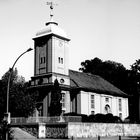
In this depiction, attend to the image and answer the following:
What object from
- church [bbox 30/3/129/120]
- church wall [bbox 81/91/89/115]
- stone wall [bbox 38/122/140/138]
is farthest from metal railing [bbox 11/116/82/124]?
church wall [bbox 81/91/89/115]

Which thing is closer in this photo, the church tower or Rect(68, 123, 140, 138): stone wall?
Rect(68, 123, 140, 138): stone wall

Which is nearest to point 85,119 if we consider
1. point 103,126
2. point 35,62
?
point 103,126

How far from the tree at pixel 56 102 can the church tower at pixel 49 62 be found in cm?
256

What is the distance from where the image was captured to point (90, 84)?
191 ft

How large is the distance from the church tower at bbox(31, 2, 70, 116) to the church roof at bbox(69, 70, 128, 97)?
2078mm

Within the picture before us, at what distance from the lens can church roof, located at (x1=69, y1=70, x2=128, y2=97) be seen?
53.7 m

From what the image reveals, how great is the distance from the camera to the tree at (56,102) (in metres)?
44.8

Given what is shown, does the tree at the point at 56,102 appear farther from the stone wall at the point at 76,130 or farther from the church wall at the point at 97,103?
the church wall at the point at 97,103

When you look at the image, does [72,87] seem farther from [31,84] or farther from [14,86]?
[14,86]

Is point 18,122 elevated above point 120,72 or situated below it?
below

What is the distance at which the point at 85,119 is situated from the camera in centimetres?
4341

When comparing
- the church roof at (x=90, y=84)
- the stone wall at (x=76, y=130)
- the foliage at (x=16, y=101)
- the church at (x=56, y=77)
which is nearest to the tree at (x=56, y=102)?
the church at (x=56, y=77)

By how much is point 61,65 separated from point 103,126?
15171mm

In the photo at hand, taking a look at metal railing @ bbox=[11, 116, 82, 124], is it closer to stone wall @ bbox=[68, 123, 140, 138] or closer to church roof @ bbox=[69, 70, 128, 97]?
stone wall @ bbox=[68, 123, 140, 138]
